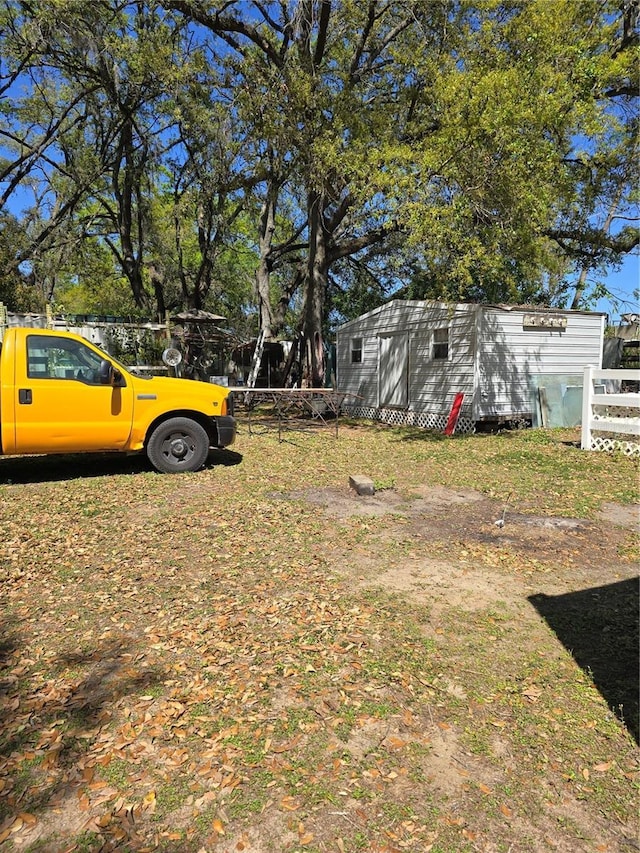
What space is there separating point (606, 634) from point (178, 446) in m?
5.73

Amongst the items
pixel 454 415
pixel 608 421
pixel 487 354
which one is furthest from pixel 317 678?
pixel 487 354

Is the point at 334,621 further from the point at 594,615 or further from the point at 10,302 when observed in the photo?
the point at 10,302

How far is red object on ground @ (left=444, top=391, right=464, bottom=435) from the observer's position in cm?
1201

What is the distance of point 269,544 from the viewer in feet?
16.0

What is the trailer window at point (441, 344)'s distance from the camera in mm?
12727

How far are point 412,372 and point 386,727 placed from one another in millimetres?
11843

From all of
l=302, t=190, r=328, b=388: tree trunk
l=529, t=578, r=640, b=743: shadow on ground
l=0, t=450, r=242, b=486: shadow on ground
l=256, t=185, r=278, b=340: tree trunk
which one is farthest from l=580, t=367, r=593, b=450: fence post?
l=256, t=185, r=278, b=340: tree trunk

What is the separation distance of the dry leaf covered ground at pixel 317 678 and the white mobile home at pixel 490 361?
6513 millimetres

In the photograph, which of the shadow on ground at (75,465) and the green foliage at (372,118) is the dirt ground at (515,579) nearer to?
the shadow on ground at (75,465)

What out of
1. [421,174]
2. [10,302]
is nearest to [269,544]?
[421,174]

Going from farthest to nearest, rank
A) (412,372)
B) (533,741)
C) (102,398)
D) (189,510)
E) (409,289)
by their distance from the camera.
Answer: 1. (409,289)
2. (412,372)
3. (102,398)
4. (189,510)
5. (533,741)

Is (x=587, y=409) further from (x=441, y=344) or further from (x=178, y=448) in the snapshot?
(x=178, y=448)

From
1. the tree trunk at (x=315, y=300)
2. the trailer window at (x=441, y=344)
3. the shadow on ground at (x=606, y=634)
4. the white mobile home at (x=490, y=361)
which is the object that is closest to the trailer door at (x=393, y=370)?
the white mobile home at (x=490, y=361)

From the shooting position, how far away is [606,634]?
337 centimetres
